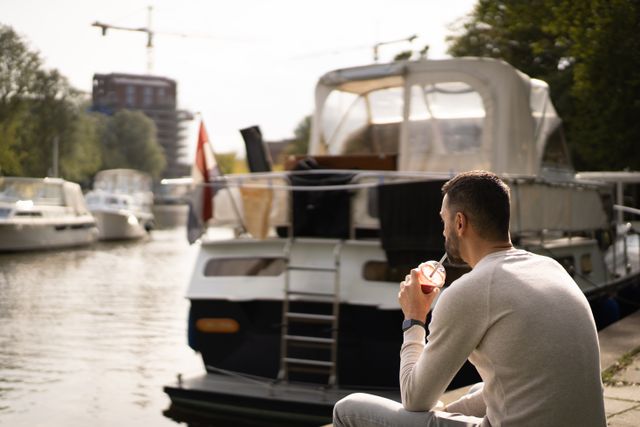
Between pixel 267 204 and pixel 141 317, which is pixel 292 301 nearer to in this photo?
pixel 267 204

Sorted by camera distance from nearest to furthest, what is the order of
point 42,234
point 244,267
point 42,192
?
1. point 244,267
2. point 42,234
3. point 42,192

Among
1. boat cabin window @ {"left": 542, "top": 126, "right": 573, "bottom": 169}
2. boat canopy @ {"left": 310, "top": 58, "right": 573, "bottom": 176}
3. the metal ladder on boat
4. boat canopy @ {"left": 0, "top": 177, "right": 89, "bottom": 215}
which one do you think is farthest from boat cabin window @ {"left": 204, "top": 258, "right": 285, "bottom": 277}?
boat canopy @ {"left": 0, "top": 177, "right": 89, "bottom": 215}

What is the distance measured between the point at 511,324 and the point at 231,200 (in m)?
6.71

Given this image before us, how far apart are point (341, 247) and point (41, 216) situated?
3516cm

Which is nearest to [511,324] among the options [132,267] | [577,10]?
[577,10]

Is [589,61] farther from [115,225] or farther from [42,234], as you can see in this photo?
[115,225]

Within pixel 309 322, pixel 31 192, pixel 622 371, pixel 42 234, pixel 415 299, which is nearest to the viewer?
pixel 415 299

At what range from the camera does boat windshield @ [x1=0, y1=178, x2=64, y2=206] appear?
1694 inches

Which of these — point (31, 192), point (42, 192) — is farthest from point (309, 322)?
point (42, 192)

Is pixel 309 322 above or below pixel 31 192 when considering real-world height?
below

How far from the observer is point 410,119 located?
11.2 metres

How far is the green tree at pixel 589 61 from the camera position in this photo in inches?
781

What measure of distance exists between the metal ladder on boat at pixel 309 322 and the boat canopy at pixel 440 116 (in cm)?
256

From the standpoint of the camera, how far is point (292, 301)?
8.91 metres
